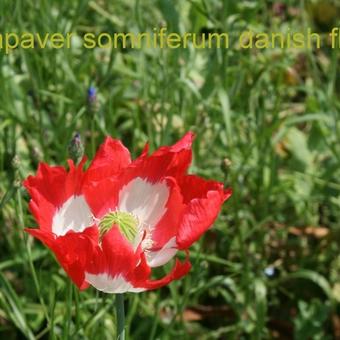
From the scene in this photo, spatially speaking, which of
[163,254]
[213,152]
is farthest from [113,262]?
[213,152]

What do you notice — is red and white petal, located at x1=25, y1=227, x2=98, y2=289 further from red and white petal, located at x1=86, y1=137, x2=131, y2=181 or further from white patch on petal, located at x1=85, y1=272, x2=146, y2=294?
red and white petal, located at x1=86, y1=137, x2=131, y2=181

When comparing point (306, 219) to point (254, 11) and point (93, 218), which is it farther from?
point (93, 218)

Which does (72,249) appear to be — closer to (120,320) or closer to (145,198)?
(120,320)

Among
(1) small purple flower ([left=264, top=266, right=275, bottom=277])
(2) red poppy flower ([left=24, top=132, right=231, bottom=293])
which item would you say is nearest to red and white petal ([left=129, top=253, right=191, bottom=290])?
(2) red poppy flower ([left=24, top=132, right=231, bottom=293])

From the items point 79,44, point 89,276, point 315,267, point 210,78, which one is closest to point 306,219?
point 315,267

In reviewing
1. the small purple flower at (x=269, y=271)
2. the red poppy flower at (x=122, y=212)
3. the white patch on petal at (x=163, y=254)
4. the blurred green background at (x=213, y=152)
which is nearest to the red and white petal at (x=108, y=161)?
the red poppy flower at (x=122, y=212)

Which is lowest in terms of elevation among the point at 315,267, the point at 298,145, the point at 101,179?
the point at 315,267

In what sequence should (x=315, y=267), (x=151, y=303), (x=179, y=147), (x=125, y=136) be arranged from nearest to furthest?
(x=179, y=147) → (x=151, y=303) → (x=315, y=267) → (x=125, y=136)
